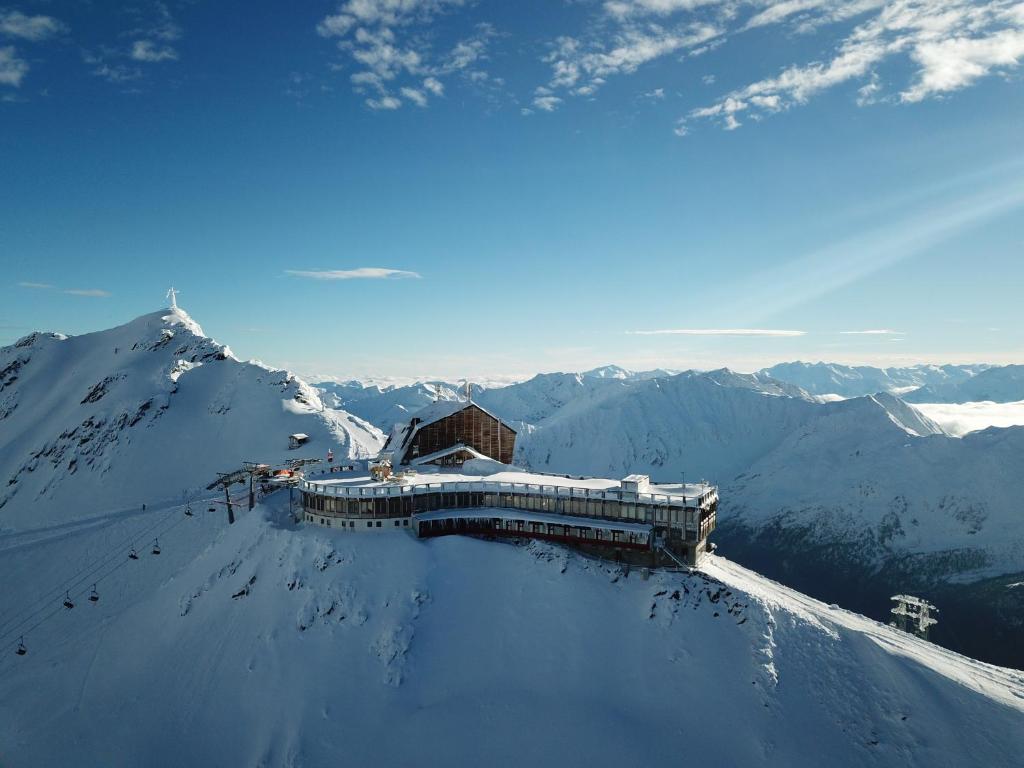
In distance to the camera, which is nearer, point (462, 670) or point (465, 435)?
point (462, 670)

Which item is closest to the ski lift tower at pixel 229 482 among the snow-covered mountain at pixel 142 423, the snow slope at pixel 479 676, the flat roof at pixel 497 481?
the snow-covered mountain at pixel 142 423

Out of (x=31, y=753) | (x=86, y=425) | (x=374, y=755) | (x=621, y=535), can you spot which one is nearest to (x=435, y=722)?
(x=374, y=755)

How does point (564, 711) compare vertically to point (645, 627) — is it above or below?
below

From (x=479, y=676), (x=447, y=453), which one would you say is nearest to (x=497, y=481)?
(x=447, y=453)

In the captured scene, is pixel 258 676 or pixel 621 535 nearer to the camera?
pixel 258 676

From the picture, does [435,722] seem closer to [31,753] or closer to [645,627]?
[645,627]

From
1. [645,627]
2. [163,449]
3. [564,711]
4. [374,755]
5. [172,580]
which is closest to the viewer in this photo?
[374,755]

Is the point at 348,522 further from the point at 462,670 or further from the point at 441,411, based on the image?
the point at 441,411
